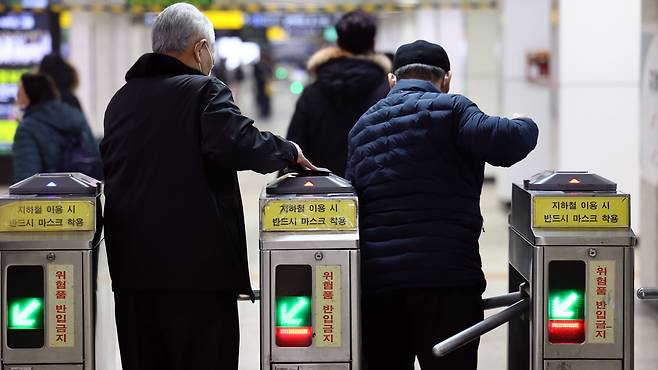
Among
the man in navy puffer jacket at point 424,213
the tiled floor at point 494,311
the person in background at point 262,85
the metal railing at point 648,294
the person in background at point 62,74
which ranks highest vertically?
the person in background at point 262,85

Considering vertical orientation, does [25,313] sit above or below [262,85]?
below

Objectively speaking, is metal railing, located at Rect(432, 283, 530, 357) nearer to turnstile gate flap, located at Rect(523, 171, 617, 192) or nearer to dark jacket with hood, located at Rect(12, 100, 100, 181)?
turnstile gate flap, located at Rect(523, 171, 617, 192)

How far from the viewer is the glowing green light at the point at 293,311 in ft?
13.3

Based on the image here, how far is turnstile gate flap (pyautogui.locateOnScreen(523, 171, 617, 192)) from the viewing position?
4.21 m

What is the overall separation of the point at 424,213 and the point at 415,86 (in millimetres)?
443

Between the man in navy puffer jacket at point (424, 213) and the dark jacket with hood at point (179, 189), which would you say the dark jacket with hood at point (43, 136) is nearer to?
the dark jacket with hood at point (179, 189)

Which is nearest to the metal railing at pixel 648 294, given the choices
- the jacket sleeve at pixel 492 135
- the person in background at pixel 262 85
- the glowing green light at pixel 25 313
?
the jacket sleeve at pixel 492 135

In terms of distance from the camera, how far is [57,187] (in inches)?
165

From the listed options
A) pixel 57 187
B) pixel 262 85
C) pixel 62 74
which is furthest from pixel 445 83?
pixel 262 85

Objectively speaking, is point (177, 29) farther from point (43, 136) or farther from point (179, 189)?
point (43, 136)

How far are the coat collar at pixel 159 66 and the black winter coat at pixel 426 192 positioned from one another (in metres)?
0.70

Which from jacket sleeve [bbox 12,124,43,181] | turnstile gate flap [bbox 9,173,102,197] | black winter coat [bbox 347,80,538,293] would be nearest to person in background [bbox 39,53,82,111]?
jacket sleeve [bbox 12,124,43,181]

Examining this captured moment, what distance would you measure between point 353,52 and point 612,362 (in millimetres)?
2563

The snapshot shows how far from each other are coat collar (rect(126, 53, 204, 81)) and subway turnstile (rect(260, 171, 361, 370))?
53 centimetres
